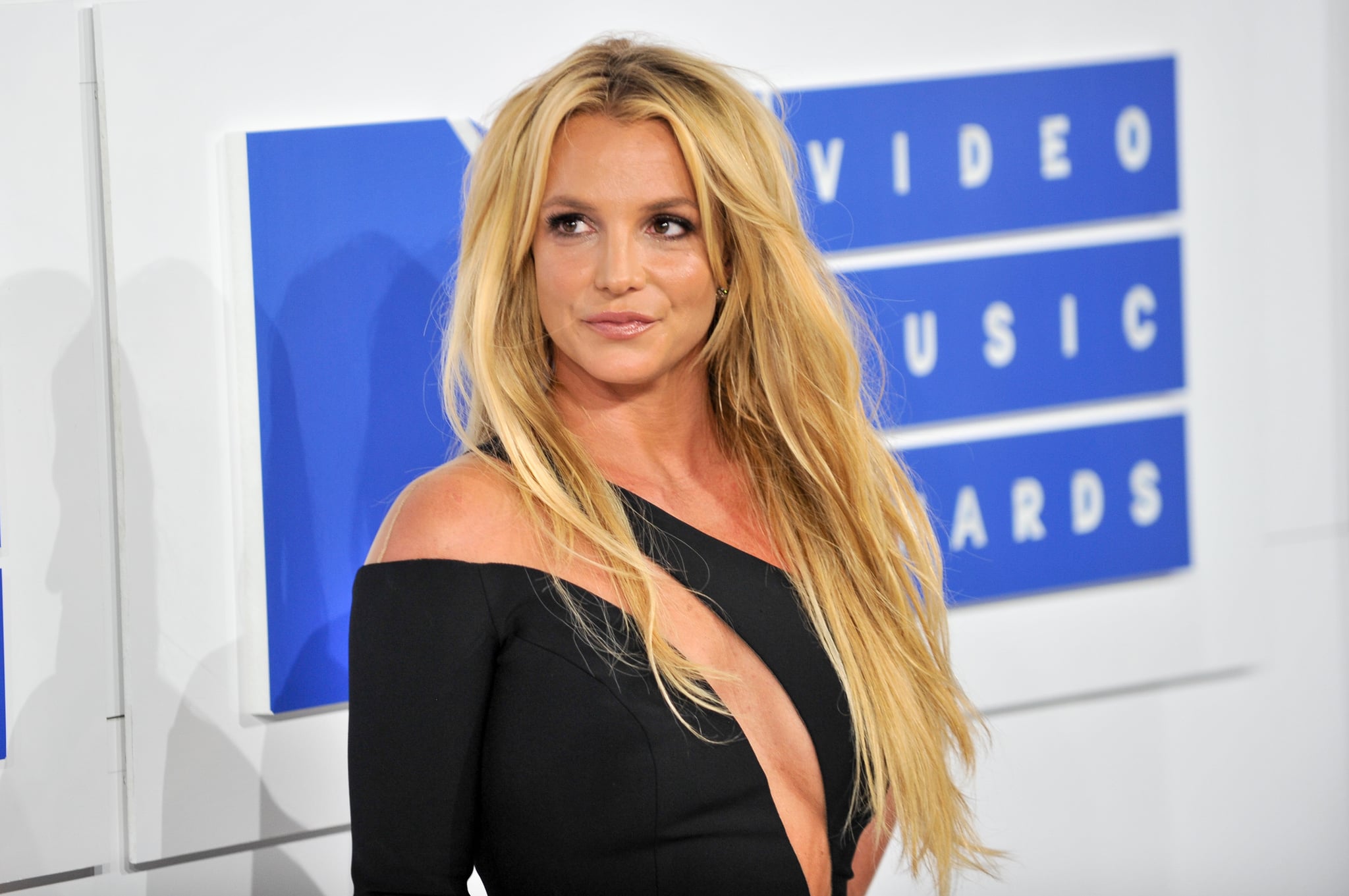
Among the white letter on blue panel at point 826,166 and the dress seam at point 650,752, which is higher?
the white letter on blue panel at point 826,166

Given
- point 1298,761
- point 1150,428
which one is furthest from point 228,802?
point 1298,761

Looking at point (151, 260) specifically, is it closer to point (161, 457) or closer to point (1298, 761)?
point (161, 457)

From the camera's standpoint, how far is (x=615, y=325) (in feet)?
4.67

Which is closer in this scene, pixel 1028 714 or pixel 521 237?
pixel 521 237

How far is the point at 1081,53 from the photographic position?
2334 millimetres

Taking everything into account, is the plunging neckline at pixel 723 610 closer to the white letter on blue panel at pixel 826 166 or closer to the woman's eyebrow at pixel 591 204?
the woman's eyebrow at pixel 591 204

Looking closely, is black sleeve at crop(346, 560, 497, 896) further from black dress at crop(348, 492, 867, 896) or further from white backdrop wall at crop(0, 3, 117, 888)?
white backdrop wall at crop(0, 3, 117, 888)

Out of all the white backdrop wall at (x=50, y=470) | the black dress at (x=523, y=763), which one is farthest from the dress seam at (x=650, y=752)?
the white backdrop wall at (x=50, y=470)

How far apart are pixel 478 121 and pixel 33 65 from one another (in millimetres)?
611

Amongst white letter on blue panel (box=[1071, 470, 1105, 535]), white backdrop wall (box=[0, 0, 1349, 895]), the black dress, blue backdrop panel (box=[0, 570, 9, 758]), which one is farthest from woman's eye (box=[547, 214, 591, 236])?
white letter on blue panel (box=[1071, 470, 1105, 535])

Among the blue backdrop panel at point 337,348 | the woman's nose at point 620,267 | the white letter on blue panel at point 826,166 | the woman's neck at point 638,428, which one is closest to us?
the woman's nose at point 620,267

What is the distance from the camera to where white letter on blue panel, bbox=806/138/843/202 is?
212cm

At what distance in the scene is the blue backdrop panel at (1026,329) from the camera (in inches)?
87.0

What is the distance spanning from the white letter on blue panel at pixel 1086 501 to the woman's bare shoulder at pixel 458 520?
1.36 m
